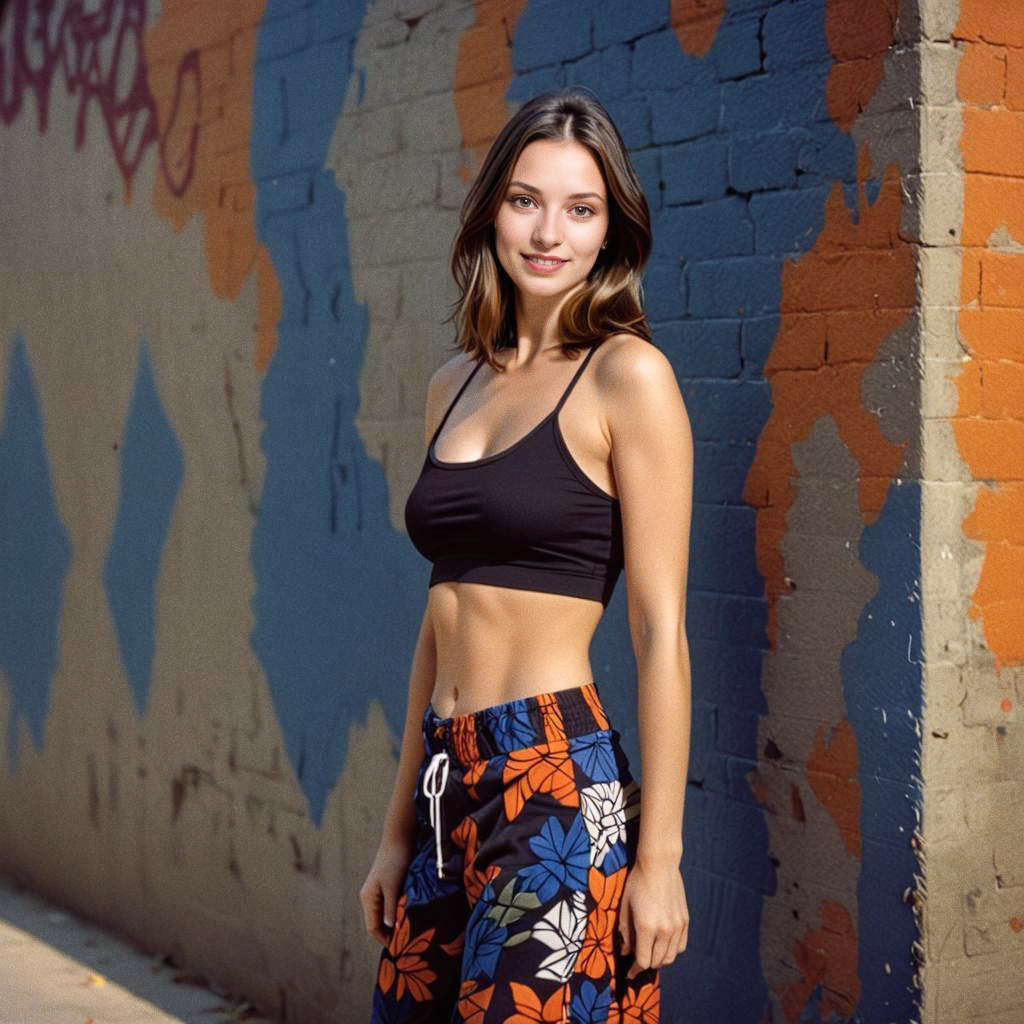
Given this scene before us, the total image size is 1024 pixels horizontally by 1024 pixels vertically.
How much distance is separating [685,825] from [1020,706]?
748 mm

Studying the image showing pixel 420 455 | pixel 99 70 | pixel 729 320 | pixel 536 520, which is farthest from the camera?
pixel 99 70

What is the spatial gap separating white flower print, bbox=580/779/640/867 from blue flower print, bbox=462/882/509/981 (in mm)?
171

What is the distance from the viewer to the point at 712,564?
10.4 ft

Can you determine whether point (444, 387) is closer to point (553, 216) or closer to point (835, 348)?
point (553, 216)

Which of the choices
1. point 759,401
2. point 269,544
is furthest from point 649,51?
point 269,544

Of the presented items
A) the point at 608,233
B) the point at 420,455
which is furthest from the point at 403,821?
the point at 420,455

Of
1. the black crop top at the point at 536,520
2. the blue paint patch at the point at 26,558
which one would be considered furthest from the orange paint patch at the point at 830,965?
the blue paint patch at the point at 26,558

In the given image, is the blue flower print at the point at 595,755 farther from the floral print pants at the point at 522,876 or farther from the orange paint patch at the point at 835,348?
the orange paint patch at the point at 835,348

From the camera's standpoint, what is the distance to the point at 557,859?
97.6 inches

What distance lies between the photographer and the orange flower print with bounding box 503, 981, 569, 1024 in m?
2.44

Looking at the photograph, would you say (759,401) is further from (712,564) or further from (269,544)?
(269,544)

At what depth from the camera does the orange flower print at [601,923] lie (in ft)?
8.13

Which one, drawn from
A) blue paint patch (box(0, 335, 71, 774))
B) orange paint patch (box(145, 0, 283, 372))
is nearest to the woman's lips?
orange paint patch (box(145, 0, 283, 372))

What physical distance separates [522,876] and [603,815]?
0.52 ft
